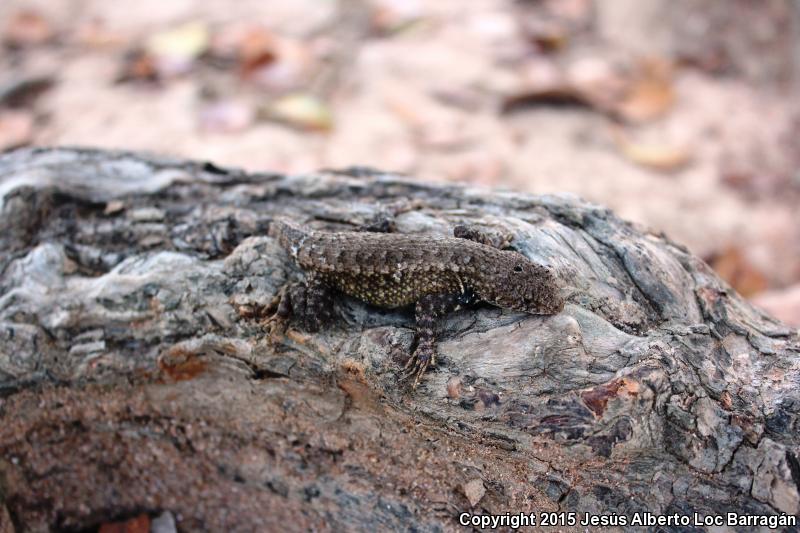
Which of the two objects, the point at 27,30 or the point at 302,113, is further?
the point at 27,30

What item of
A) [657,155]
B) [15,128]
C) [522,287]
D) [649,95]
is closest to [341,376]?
[522,287]

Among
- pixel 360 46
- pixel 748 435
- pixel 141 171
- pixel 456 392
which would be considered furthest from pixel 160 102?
pixel 748 435

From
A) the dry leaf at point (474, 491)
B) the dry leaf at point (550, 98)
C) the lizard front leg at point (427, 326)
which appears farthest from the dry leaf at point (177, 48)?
the dry leaf at point (474, 491)

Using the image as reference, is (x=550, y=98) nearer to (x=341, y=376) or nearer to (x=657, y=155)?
(x=657, y=155)

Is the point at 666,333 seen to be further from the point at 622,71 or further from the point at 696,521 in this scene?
the point at 622,71

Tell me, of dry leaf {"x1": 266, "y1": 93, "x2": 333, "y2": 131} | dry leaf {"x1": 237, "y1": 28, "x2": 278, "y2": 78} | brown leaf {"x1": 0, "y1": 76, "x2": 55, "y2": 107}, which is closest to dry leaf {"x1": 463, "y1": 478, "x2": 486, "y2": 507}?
dry leaf {"x1": 266, "y1": 93, "x2": 333, "y2": 131}

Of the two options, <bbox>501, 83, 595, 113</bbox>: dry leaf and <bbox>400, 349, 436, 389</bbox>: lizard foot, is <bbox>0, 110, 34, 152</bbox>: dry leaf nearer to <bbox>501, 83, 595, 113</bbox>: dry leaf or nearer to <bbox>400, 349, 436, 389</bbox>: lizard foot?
<bbox>501, 83, 595, 113</bbox>: dry leaf
